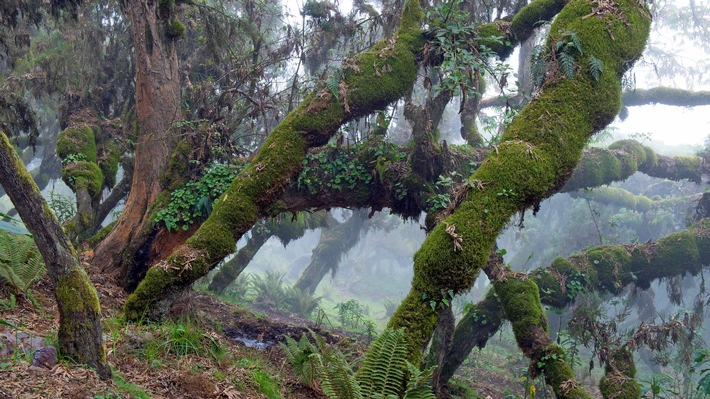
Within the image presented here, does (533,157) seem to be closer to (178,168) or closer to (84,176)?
Answer: (178,168)

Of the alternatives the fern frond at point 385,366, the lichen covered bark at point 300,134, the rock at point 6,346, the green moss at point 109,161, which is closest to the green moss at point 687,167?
the lichen covered bark at point 300,134

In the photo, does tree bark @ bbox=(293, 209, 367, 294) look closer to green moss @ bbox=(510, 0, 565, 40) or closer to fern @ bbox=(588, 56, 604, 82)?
green moss @ bbox=(510, 0, 565, 40)

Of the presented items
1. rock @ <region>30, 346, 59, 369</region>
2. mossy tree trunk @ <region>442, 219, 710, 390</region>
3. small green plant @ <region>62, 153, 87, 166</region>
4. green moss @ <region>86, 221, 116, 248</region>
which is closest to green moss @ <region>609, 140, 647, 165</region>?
mossy tree trunk @ <region>442, 219, 710, 390</region>

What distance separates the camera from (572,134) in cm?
522

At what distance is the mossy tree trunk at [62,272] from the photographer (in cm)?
323

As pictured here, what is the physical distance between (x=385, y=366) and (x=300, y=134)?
3.48m

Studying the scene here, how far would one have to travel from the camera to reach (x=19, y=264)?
17.8 feet

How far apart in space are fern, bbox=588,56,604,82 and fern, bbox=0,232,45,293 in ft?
20.2

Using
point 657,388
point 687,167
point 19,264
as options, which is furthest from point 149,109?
point 687,167

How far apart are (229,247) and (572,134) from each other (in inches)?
161

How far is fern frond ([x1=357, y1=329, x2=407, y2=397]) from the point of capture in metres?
4.16

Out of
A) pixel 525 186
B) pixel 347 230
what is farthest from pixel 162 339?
pixel 347 230

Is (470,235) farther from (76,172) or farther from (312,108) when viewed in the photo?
(76,172)

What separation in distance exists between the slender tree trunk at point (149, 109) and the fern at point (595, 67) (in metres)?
6.23
